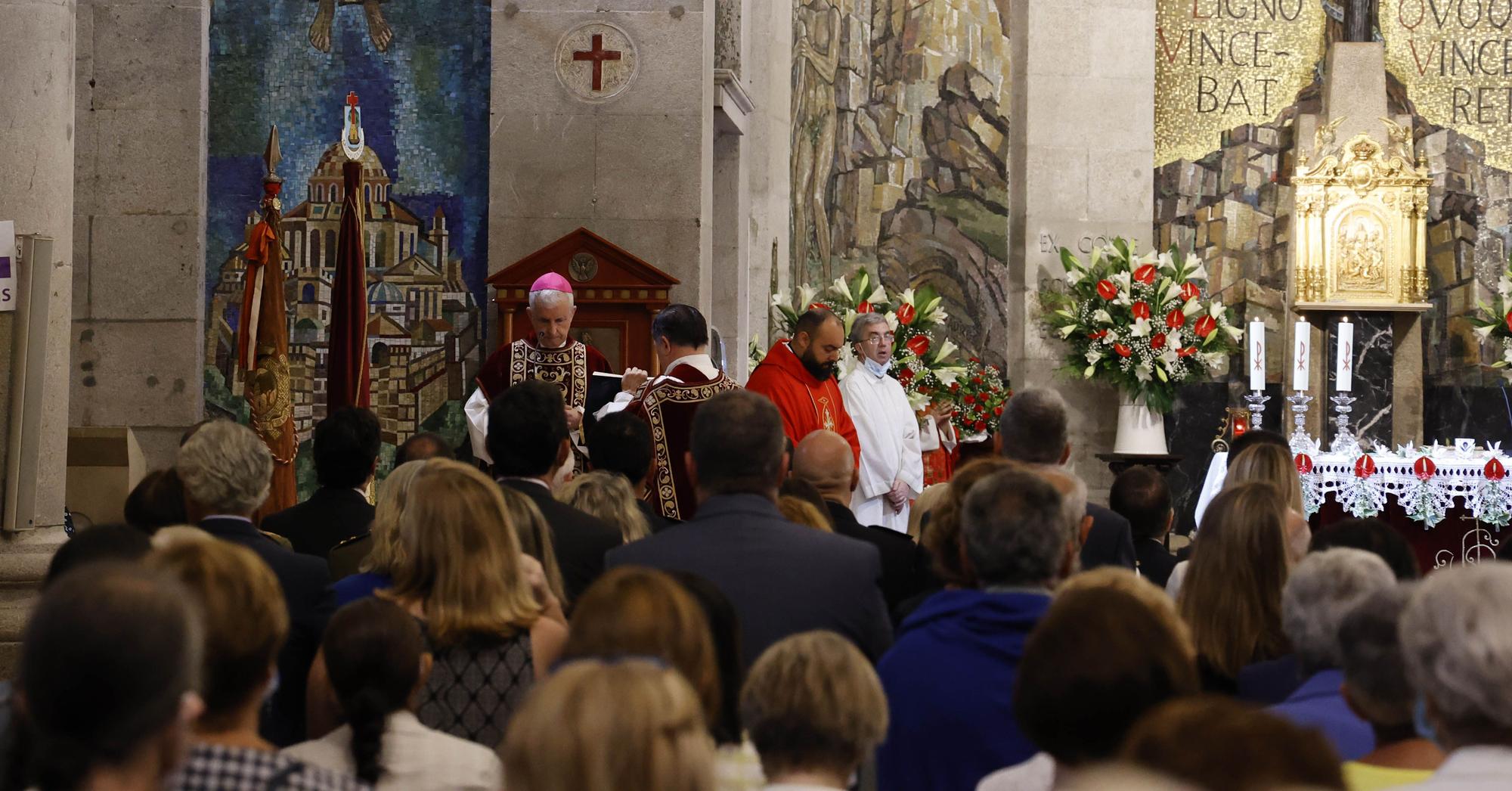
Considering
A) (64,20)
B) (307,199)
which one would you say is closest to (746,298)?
(307,199)

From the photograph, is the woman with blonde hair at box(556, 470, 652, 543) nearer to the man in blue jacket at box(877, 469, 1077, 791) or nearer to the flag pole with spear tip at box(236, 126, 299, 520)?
the man in blue jacket at box(877, 469, 1077, 791)

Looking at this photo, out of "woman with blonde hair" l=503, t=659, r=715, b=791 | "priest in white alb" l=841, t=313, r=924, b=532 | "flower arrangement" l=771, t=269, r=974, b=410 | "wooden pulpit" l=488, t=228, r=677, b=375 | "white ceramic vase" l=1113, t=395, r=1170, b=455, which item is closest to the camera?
"woman with blonde hair" l=503, t=659, r=715, b=791

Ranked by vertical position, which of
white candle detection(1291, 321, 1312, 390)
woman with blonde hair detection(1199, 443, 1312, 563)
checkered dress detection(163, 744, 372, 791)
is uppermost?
white candle detection(1291, 321, 1312, 390)

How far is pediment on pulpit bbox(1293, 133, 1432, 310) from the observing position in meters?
14.0

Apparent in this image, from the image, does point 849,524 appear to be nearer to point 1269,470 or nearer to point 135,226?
point 1269,470

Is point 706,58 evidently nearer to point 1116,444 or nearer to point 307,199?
point 307,199

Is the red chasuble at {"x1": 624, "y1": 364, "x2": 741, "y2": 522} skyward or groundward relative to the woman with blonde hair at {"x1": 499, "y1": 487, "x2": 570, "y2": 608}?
skyward

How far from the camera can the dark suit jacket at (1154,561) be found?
547cm

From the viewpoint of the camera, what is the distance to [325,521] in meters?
4.97

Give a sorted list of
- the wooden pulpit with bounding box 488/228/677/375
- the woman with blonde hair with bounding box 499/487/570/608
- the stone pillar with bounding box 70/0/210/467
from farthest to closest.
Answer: the stone pillar with bounding box 70/0/210/467, the wooden pulpit with bounding box 488/228/677/375, the woman with blonde hair with bounding box 499/487/570/608

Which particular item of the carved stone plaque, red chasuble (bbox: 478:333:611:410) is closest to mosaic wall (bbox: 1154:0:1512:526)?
the carved stone plaque

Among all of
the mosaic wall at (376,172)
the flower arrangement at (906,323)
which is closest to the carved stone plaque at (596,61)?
the mosaic wall at (376,172)

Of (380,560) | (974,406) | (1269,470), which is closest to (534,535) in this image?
(380,560)

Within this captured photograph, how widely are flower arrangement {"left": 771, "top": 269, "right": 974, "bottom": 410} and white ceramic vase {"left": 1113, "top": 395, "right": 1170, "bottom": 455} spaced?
1525mm
